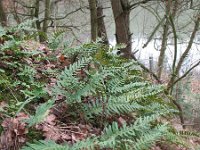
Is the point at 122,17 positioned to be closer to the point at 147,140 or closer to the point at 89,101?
the point at 89,101

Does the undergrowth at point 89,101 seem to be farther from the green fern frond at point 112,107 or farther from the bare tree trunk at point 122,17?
the bare tree trunk at point 122,17

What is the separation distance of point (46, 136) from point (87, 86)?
0.46 meters

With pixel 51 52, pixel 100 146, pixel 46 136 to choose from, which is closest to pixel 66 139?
pixel 46 136

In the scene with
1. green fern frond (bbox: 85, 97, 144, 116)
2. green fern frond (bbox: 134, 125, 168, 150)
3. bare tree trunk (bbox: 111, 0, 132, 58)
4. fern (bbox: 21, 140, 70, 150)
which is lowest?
green fern frond (bbox: 134, 125, 168, 150)

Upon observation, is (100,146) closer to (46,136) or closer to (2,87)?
(46,136)

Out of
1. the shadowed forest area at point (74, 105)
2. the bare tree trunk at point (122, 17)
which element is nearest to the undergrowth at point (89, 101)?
the shadowed forest area at point (74, 105)

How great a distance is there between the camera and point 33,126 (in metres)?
2.36

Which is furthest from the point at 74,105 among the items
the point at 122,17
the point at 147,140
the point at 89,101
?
the point at 122,17

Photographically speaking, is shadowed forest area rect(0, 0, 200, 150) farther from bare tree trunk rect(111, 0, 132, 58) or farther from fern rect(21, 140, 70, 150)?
bare tree trunk rect(111, 0, 132, 58)

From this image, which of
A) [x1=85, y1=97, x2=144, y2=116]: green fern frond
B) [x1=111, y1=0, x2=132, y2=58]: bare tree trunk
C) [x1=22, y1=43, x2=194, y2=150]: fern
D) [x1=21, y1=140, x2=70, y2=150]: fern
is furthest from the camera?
[x1=111, y1=0, x2=132, y2=58]: bare tree trunk

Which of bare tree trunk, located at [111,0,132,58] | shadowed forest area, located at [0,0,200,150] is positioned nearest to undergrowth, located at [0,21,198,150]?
shadowed forest area, located at [0,0,200,150]

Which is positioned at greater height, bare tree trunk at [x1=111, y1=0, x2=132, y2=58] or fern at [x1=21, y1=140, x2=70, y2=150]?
bare tree trunk at [x1=111, y1=0, x2=132, y2=58]

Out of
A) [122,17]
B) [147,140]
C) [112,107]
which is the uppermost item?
[122,17]

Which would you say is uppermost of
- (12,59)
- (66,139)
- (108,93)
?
(12,59)
